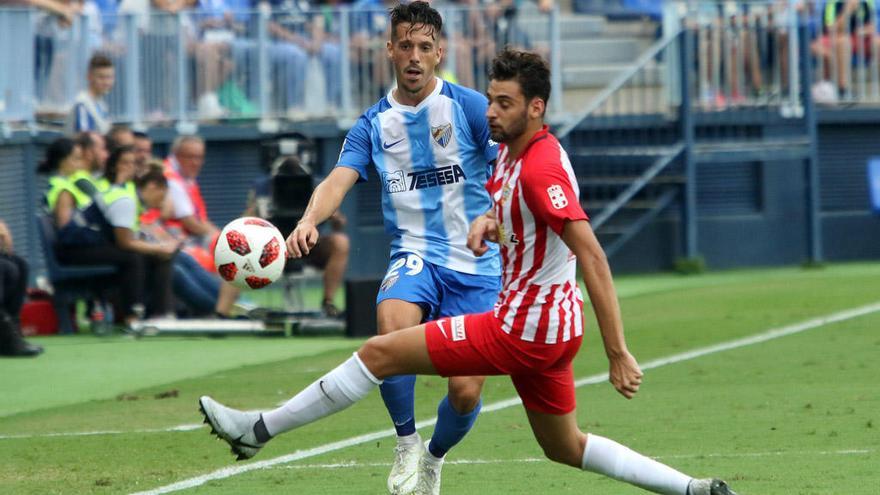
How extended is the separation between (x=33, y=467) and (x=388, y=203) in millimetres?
2447

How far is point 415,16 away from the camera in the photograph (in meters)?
7.97

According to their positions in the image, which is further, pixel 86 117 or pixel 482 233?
pixel 86 117

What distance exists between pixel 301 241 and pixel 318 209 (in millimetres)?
497

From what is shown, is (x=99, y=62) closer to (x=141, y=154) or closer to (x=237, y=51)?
(x=141, y=154)

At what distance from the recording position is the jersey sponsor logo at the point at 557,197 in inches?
250

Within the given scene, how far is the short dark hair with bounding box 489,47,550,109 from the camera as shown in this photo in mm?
Result: 6547

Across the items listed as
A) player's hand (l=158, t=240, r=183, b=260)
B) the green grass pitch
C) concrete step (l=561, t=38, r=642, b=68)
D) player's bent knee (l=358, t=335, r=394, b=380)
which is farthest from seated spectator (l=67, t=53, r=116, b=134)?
player's bent knee (l=358, t=335, r=394, b=380)

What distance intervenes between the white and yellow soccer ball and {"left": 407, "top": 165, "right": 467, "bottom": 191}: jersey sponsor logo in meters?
0.71

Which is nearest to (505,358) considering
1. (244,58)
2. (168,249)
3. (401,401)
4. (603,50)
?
(401,401)

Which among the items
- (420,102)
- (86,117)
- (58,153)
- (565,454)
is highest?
(420,102)

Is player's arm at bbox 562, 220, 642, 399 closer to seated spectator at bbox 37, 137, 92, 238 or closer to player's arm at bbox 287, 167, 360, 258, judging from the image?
player's arm at bbox 287, 167, 360, 258

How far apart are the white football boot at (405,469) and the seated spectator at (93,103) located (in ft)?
34.1

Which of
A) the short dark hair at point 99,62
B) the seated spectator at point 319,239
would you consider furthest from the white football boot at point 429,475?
the short dark hair at point 99,62

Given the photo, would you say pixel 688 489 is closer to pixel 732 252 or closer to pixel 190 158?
pixel 190 158
